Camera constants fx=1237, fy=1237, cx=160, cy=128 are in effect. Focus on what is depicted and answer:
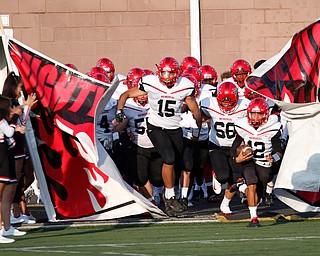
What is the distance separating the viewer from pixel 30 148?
13633mm

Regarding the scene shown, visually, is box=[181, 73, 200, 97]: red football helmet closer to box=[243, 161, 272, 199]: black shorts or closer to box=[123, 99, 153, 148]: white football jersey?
box=[123, 99, 153, 148]: white football jersey

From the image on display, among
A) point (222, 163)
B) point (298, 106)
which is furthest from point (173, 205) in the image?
point (298, 106)

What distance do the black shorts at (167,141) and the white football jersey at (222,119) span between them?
64 centimetres

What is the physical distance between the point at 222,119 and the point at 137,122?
40.9 inches

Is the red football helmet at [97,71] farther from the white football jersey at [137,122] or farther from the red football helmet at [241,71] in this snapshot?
the red football helmet at [241,71]

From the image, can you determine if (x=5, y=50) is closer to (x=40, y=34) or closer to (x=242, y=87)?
(x=242, y=87)

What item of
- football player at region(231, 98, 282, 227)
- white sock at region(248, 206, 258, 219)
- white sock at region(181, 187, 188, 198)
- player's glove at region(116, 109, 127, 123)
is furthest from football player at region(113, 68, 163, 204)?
white sock at region(248, 206, 258, 219)

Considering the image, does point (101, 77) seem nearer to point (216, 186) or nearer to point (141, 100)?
point (141, 100)


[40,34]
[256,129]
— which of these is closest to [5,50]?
[256,129]

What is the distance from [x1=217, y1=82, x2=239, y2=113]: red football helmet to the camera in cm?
1484

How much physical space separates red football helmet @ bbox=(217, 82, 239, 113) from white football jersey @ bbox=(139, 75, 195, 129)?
0.55 m

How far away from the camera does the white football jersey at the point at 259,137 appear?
45.6 feet

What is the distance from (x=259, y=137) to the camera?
1391 centimetres

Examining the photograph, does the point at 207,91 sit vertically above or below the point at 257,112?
above
